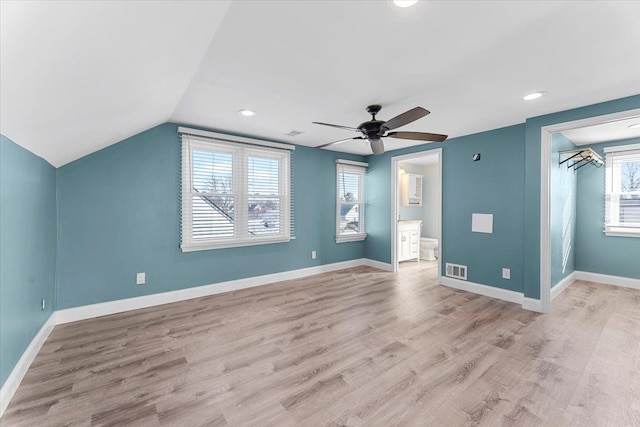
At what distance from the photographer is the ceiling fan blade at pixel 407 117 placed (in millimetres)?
2338

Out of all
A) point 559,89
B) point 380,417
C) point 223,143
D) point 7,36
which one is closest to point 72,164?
point 223,143

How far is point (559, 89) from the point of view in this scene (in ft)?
8.79

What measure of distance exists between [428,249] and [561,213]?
2909mm

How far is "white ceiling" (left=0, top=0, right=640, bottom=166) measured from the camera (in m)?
1.29

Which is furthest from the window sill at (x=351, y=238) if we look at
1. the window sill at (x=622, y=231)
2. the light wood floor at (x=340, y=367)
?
the window sill at (x=622, y=231)

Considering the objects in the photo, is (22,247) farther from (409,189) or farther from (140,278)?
(409,189)

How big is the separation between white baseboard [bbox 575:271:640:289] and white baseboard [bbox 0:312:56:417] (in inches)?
287

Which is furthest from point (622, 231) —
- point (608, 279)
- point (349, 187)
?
point (349, 187)

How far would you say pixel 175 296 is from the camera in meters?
3.78

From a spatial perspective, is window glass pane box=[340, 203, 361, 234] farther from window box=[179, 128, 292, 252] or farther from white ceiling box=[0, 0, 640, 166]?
white ceiling box=[0, 0, 640, 166]

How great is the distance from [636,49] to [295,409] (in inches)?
137

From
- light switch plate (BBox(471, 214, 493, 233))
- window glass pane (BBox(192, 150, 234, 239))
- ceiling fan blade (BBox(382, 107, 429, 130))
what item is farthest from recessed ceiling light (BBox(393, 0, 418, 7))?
light switch plate (BBox(471, 214, 493, 233))

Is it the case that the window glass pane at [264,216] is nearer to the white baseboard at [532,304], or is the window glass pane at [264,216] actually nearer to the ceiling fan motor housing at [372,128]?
the ceiling fan motor housing at [372,128]

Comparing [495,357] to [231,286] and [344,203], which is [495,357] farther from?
[344,203]
